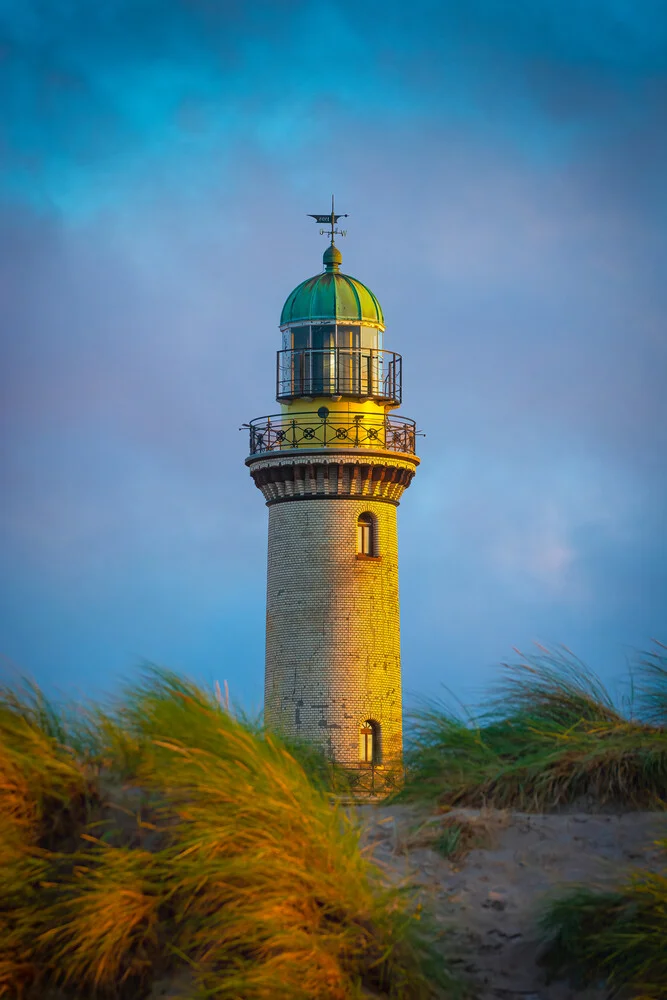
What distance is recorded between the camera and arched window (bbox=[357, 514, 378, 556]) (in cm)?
4003

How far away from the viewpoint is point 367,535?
40.4 metres

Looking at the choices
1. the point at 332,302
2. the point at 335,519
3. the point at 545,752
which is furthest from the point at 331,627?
the point at 545,752

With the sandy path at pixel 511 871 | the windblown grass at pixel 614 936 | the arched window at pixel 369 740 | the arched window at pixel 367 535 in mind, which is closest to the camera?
the windblown grass at pixel 614 936

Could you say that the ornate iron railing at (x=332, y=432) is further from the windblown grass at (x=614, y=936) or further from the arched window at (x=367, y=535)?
the windblown grass at (x=614, y=936)

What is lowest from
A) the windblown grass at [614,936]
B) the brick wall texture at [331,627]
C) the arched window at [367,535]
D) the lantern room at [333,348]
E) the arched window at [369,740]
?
the windblown grass at [614,936]

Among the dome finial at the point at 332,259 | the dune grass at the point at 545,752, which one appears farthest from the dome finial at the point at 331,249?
the dune grass at the point at 545,752

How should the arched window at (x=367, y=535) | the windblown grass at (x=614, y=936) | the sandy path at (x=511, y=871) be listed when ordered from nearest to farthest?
1. the windblown grass at (x=614, y=936)
2. the sandy path at (x=511, y=871)
3. the arched window at (x=367, y=535)

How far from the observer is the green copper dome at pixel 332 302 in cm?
4019

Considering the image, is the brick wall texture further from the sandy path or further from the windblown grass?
the windblown grass

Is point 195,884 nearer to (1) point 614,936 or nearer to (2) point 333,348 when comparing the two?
(1) point 614,936

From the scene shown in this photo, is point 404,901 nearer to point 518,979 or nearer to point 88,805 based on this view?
point 518,979

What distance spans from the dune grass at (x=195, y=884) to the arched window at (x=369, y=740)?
26.1 m

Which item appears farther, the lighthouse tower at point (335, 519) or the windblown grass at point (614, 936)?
the lighthouse tower at point (335, 519)

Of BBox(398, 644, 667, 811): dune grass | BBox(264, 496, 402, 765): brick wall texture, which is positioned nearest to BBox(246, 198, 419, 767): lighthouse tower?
BBox(264, 496, 402, 765): brick wall texture
